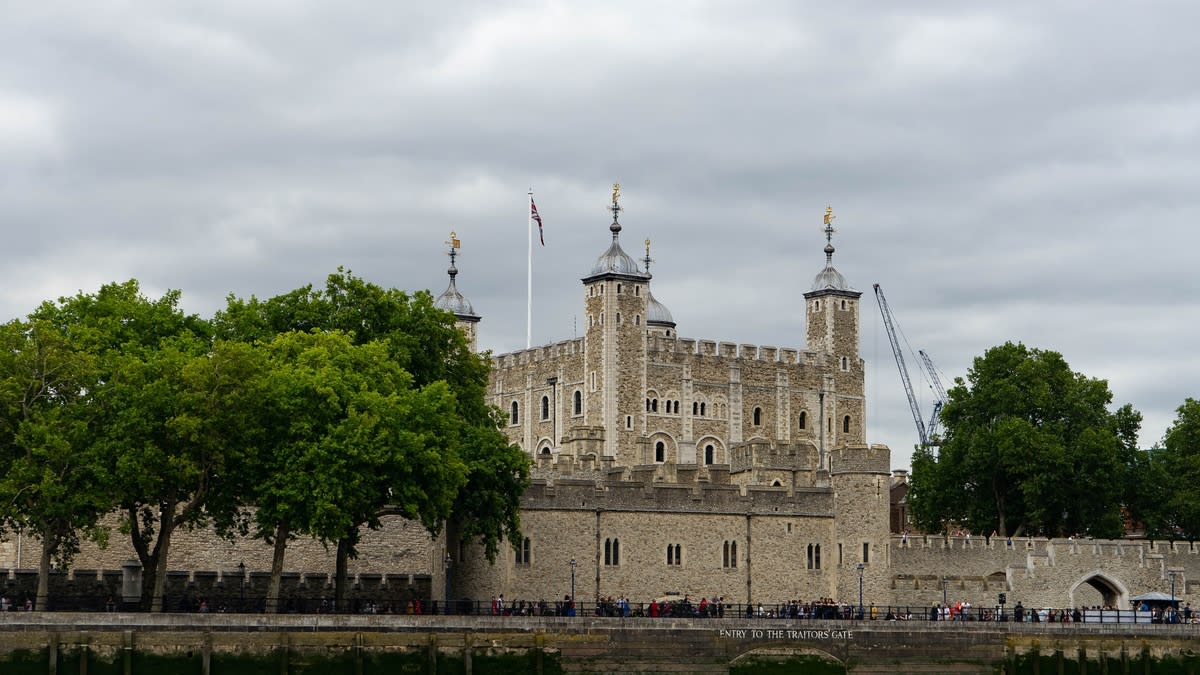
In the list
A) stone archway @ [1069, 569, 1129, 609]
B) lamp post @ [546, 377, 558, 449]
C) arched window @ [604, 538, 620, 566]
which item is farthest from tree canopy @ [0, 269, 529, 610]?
lamp post @ [546, 377, 558, 449]

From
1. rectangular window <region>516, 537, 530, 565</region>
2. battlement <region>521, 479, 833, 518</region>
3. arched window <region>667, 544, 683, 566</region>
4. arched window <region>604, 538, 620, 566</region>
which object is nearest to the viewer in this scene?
rectangular window <region>516, 537, 530, 565</region>

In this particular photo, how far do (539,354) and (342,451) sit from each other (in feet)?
180

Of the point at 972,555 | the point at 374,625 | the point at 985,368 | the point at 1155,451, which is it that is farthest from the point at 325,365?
the point at 1155,451

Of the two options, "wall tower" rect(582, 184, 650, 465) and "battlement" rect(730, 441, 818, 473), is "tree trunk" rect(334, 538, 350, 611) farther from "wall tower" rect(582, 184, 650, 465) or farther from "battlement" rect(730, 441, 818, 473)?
"wall tower" rect(582, 184, 650, 465)

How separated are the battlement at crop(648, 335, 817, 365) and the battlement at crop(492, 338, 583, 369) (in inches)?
167

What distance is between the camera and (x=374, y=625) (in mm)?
58781

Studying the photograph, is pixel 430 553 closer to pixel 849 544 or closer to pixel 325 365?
pixel 325 365

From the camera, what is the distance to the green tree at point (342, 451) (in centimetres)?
6056

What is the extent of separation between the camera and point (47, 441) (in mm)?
58625

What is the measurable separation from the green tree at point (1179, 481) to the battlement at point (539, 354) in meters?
31.8

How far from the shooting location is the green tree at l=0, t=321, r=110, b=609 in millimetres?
58688

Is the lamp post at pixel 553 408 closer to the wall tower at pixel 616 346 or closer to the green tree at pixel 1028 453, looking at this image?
the wall tower at pixel 616 346

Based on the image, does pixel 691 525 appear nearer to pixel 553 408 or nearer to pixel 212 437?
pixel 212 437

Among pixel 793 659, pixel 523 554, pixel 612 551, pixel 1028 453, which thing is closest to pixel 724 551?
pixel 612 551
